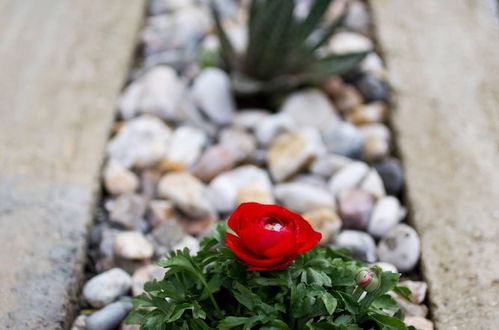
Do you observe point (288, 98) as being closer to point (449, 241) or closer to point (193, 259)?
point (449, 241)

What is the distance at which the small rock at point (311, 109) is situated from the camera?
288 centimetres

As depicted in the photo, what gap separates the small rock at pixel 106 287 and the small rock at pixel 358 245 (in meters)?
0.72

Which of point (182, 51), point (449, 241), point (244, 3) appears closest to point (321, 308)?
point (449, 241)

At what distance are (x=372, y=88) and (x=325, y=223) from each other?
0.93 meters

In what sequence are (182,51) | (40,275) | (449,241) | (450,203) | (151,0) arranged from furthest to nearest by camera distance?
(151,0) → (182,51) → (450,203) → (449,241) → (40,275)

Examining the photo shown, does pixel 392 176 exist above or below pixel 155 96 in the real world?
below

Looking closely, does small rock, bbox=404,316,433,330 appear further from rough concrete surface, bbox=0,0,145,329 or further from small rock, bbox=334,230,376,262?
rough concrete surface, bbox=0,0,145,329

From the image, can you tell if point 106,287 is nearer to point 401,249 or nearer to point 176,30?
point 401,249

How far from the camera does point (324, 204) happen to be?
244 cm

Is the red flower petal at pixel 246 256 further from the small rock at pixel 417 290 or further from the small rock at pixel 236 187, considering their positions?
the small rock at pixel 236 187

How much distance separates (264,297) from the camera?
5.30ft

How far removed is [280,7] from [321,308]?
1.49m

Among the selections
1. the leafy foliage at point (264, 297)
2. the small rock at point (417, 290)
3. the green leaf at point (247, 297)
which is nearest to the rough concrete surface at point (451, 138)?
the small rock at point (417, 290)

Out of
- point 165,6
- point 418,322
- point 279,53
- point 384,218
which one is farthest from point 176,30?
point 418,322
